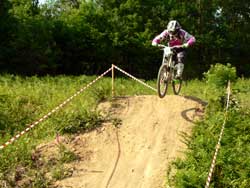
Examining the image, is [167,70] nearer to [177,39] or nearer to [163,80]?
[163,80]

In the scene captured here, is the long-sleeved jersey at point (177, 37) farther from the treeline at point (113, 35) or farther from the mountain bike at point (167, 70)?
the treeline at point (113, 35)

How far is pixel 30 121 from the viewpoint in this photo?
11.8 meters

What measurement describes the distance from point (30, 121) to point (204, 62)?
28.1 meters

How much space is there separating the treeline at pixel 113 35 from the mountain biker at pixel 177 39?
14.8 metres

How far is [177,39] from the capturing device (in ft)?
37.1

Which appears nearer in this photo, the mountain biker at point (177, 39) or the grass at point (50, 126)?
the grass at point (50, 126)

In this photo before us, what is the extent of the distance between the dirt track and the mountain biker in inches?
36.0

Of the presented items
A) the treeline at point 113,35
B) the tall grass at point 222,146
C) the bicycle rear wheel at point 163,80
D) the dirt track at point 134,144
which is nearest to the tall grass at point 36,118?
the dirt track at point 134,144

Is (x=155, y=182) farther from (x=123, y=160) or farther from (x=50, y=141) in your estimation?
(x=50, y=141)

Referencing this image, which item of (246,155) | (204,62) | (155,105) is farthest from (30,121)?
(204,62)

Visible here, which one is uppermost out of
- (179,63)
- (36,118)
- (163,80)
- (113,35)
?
(179,63)

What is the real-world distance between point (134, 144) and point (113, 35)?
2375 centimetres

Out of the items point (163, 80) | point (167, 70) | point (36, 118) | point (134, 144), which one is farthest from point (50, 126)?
point (167, 70)

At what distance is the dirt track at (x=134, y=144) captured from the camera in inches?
331
